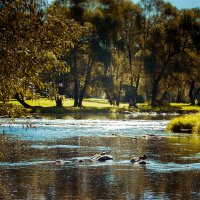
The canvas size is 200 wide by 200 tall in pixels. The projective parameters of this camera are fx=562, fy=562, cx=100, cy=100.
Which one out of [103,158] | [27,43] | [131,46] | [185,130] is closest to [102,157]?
[103,158]

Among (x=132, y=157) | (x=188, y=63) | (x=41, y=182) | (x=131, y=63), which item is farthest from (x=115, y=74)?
(x=41, y=182)

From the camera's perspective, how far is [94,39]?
396ft

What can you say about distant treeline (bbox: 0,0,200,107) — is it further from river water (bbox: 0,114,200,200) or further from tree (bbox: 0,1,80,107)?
tree (bbox: 0,1,80,107)

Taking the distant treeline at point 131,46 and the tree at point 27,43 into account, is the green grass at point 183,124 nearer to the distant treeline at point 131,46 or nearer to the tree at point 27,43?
the tree at point 27,43

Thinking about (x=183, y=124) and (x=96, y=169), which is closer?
(x=96, y=169)

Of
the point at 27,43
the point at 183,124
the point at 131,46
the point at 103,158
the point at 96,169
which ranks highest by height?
the point at 131,46

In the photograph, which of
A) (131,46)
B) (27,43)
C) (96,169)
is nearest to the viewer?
(27,43)

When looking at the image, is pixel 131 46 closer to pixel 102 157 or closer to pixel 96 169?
pixel 102 157

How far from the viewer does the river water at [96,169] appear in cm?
2469

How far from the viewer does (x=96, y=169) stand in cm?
3184

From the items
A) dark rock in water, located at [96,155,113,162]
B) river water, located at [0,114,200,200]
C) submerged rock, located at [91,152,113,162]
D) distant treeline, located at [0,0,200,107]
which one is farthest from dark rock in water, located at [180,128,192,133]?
distant treeline, located at [0,0,200,107]

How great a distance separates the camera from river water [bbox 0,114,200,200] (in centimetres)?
2469

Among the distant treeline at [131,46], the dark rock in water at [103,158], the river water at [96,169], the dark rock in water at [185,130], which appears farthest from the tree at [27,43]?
the distant treeline at [131,46]

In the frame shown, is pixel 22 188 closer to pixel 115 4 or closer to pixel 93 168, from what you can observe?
pixel 93 168
